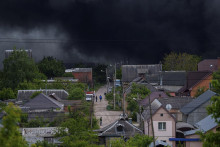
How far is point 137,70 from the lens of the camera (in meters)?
68.9

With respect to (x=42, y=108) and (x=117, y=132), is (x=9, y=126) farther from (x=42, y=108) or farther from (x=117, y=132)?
(x=42, y=108)

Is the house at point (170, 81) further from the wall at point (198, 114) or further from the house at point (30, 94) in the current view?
the wall at point (198, 114)

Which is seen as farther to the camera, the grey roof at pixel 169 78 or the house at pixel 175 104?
the grey roof at pixel 169 78

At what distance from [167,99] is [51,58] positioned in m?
Answer: 46.3

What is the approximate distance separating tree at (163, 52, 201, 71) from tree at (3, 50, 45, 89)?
27.2 m

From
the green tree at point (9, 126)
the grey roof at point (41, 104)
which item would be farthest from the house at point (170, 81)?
the green tree at point (9, 126)

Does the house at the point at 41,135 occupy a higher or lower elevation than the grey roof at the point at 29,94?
lower

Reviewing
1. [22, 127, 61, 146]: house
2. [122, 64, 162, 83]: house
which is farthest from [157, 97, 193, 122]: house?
[122, 64, 162, 83]: house

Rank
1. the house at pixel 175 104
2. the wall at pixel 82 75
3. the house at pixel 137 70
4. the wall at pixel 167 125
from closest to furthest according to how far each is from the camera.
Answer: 1. the wall at pixel 167 125
2. the house at pixel 175 104
3. the house at pixel 137 70
4. the wall at pixel 82 75

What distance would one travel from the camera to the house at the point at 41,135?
26.7 meters

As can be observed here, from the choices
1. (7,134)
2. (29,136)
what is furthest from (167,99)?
(7,134)

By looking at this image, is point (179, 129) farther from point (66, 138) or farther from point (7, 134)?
point (7, 134)

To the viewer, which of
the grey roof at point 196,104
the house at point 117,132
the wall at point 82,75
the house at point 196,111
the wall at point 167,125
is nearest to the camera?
the house at point 117,132

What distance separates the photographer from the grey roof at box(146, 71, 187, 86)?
185 feet
